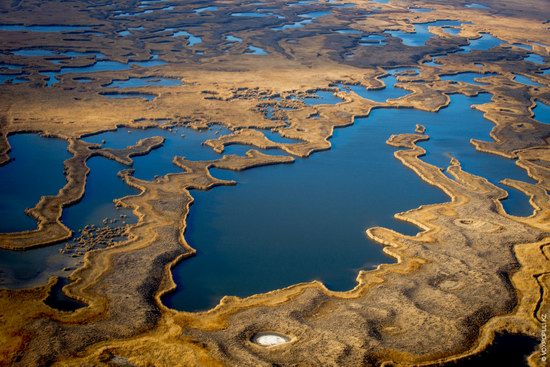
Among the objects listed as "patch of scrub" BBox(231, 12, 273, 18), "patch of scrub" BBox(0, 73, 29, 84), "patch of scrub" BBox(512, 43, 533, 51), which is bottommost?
"patch of scrub" BBox(0, 73, 29, 84)

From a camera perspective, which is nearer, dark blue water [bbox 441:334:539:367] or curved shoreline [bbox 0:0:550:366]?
curved shoreline [bbox 0:0:550:366]

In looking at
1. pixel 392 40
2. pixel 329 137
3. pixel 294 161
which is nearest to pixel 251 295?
pixel 294 161

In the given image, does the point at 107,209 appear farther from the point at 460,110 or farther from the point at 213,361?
the point at 460,110

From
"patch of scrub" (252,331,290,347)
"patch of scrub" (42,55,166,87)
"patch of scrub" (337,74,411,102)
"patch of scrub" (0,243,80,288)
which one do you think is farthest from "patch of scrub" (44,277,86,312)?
"patch of scrub" (337,74,411,102)

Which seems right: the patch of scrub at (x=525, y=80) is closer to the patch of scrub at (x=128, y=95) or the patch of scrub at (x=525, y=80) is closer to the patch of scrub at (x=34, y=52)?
the patch of scrub at (x=128, y=95)

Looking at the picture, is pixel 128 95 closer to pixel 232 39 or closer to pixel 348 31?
pixel 232 39

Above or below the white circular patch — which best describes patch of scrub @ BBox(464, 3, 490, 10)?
above

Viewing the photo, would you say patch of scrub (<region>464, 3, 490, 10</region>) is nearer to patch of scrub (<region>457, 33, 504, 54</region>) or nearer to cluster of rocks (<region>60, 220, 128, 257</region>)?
patch of scrub (<region>457, 33, 504, 54</region>)

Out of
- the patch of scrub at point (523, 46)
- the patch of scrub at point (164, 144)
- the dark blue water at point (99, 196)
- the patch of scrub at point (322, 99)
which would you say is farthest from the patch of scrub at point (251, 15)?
the dark blue water at point (99, 196)
